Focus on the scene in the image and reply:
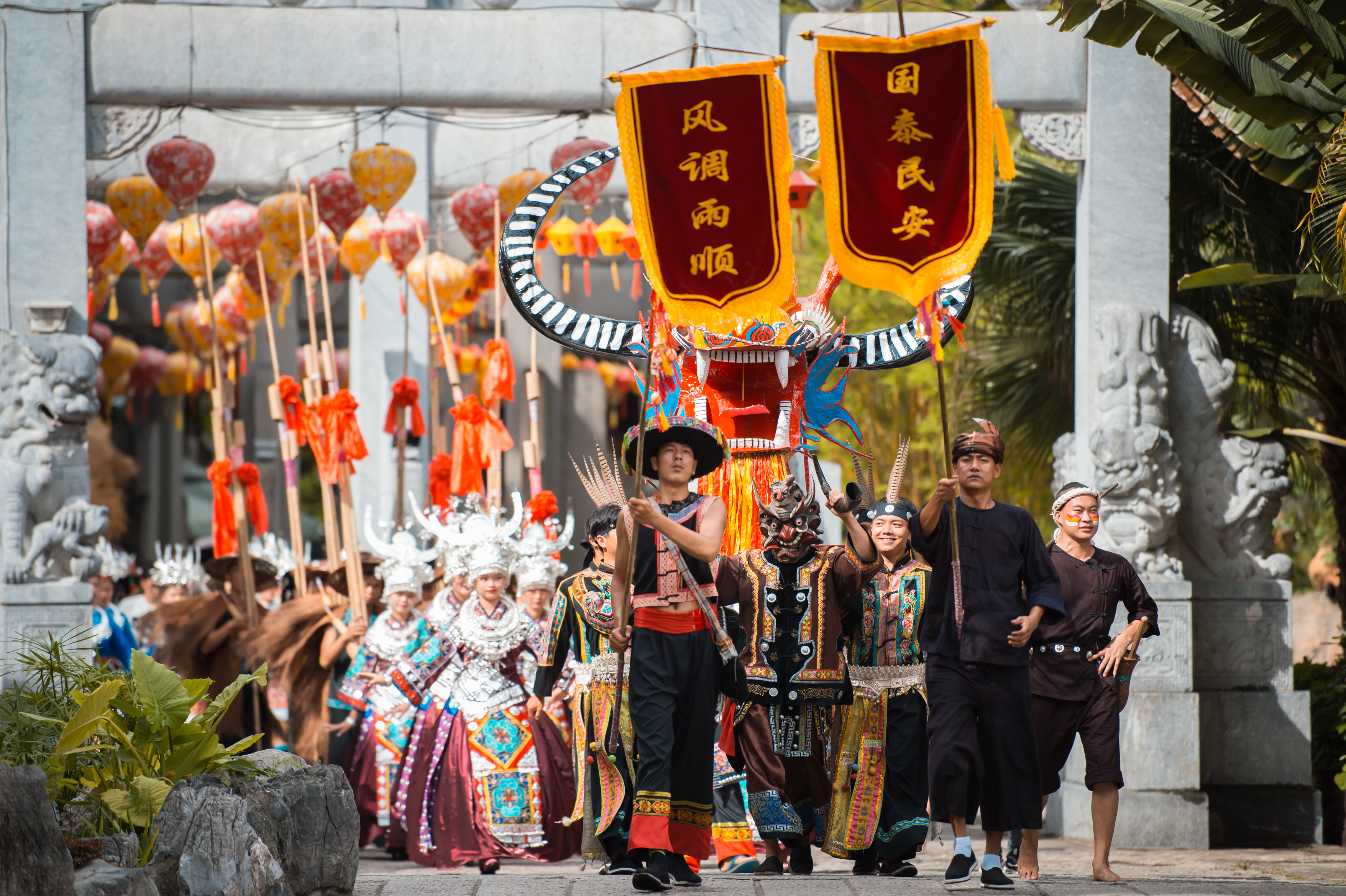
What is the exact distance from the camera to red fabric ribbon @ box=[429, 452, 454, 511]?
34.9 feet

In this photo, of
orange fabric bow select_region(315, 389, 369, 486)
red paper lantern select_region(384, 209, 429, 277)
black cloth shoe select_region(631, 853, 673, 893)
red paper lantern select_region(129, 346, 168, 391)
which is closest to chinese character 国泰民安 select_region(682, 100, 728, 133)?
black cloth shoe select_region(631, 853, 673, 893)

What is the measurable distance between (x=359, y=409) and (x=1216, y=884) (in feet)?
29.0

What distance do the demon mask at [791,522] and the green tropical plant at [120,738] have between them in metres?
2.20

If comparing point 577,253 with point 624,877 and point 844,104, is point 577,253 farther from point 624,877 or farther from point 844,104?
point 624,877

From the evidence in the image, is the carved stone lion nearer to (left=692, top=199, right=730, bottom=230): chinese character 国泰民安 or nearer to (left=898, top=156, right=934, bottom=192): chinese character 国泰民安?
(left=692, top=199, right=730, bottom=230): chinese character 国泰民安

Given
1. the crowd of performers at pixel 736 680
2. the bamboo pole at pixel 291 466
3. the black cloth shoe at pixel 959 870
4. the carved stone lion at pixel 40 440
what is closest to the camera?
the black cloth shoe at pixel 959 870

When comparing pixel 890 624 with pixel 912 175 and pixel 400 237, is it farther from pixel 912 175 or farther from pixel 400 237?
pixel 400 237

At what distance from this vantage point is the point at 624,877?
20.6 feet

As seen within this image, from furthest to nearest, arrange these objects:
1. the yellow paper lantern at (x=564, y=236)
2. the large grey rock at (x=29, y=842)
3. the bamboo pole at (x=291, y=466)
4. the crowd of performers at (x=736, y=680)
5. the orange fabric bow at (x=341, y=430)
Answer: the yellow paper lantern at (x=564, y=236), the bamboo pole at (x=291, y=466), the orange fabric bow at (x=341, y=430), the crowd of performers at (x=736, y=680), the large grey rock at (x=29, y=842)

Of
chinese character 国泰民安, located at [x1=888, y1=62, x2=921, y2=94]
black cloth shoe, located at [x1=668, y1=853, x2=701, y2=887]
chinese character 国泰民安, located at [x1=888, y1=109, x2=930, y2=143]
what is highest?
chinese character 国泰民安, located at [x1=888, y1=62, x2=921, y2=94]

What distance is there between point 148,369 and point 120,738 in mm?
12211

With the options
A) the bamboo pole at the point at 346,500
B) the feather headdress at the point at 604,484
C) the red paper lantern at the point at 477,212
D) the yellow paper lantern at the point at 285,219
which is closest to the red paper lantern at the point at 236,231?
the yellow paper lantern at the point at 285,219

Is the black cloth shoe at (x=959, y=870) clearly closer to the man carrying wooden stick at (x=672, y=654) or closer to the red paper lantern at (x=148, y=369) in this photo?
the man carrying wooden stick at (x=672, y=654)

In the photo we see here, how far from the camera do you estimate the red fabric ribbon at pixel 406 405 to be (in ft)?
34.4
